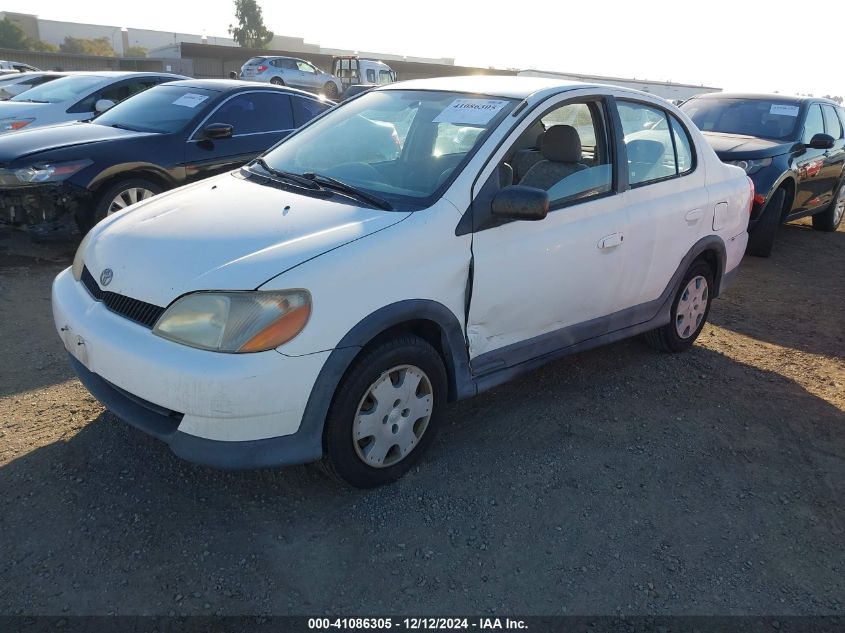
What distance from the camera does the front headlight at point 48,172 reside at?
573 centimetres

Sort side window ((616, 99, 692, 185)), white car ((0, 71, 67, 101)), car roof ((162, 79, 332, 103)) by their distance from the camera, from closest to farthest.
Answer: side window ((616, 99, 692, 185)) < car roof ((162, 79, 332, 103)) < white car ((0, 71, 67, 101))

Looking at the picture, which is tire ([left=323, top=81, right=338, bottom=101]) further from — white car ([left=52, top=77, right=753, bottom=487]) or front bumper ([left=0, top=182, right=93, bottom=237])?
white car ([left=52, top=77, right=753, bottom=487])

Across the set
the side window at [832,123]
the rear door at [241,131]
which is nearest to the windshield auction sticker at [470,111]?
the rear door at [241,131]

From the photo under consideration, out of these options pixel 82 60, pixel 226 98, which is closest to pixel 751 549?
pixel 226 98

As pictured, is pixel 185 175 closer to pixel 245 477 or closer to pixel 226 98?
pixel 226 98

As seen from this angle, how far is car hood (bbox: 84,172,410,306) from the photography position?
262 cm

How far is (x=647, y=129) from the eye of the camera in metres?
4.20

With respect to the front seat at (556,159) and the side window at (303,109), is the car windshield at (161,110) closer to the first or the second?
the side window at (303,109)

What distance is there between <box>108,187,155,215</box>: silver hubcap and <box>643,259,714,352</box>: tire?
14.9ft

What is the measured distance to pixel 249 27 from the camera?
79125mm

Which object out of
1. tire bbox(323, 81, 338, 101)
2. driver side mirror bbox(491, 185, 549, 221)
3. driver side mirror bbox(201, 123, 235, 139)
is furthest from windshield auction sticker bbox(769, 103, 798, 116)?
tire bbox(323, 81, 338, 101)

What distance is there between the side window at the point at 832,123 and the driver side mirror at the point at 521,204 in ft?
24.5

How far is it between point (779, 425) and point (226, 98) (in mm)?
5692

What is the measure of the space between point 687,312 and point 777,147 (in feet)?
13.2
